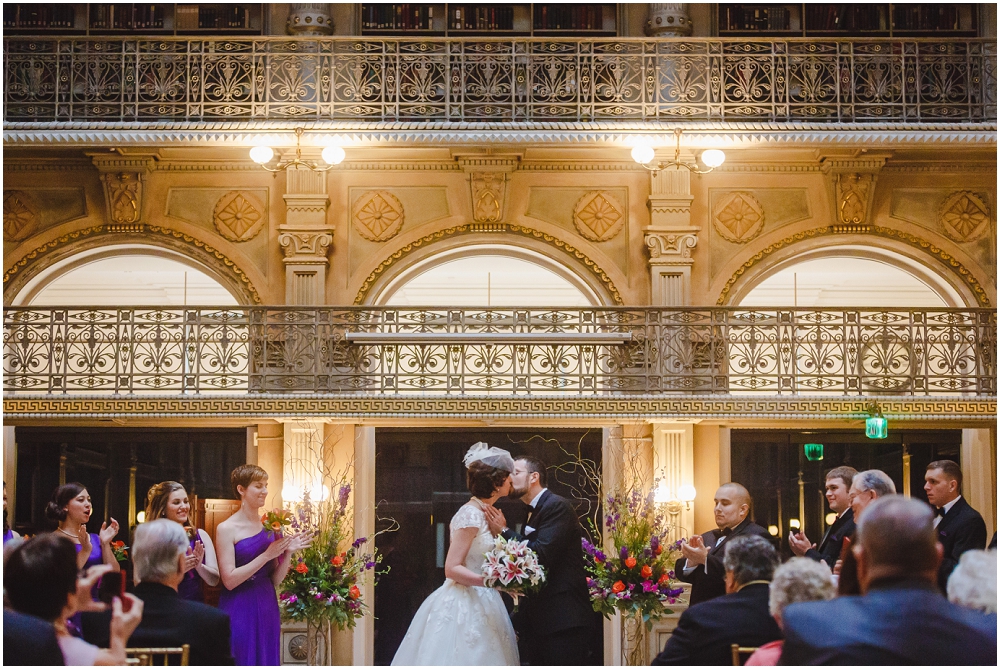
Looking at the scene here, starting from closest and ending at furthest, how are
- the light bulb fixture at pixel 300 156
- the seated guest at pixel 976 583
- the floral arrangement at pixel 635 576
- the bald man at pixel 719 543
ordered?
the seated guest at pixel 976 583 → the bald man at pixel 719 543 → the floral arrangement at pixel 635 576 → the light bulb fixture at pixel 300 156

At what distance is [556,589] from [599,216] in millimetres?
6473

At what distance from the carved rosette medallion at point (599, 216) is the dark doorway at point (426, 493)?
7.08 feet

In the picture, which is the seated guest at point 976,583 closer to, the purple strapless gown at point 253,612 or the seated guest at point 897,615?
the seated guest at point 897,615

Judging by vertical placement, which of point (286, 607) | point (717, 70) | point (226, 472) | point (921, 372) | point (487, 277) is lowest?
point (286, 607)

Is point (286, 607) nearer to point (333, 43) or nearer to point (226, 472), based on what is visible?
point (226, 472)

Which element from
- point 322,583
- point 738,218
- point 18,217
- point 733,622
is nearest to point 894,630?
point 733,622

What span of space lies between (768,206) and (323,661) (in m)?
6.69

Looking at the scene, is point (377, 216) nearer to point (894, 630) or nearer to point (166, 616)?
point (166, 616)

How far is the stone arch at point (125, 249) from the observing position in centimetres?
1309

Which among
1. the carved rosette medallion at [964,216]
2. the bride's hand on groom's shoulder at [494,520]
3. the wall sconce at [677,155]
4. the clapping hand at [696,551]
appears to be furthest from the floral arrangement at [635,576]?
the carved rosette medallion at [964,216]

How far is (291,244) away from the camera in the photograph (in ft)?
42.4

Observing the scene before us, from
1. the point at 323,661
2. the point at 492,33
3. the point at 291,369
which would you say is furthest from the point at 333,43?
the point at 323,661

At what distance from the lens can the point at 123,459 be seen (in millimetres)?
13391

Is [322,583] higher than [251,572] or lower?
lower
